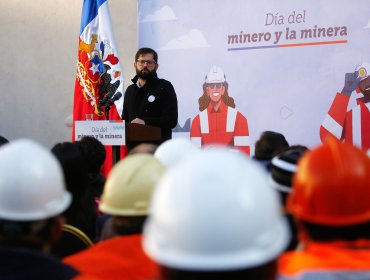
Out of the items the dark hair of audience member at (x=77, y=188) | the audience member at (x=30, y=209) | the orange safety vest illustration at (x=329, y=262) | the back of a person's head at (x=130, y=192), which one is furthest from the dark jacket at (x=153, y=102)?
the orange safety vest illustration at (x=329, y=262)

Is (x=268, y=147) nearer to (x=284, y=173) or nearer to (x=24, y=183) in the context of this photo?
(x=284, y=173)

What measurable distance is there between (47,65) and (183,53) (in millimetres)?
2093

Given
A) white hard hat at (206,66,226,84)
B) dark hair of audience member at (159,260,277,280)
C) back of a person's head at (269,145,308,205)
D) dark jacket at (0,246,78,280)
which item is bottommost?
dark jacket at (0,246,78,280)

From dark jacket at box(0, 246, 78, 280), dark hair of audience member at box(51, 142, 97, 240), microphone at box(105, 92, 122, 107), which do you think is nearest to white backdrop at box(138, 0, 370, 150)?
microphone at box(105, 92, 122, 107)

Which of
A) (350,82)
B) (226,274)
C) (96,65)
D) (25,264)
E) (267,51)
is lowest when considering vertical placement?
(25,264)

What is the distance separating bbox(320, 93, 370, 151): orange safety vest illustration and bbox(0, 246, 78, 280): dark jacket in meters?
4.15

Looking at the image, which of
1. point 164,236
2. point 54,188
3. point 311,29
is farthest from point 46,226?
point 311,29

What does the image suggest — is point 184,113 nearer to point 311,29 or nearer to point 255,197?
point 311,29

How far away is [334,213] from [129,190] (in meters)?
0.63

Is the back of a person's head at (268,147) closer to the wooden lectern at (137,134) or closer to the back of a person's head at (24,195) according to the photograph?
the wooden lectern at (137,134)

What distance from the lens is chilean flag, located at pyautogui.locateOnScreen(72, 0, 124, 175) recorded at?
5453 mm

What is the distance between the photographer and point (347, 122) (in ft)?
16.7

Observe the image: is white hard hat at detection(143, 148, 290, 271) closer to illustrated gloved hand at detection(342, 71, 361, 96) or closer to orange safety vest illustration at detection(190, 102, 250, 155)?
illustrated gloved hand at detection(342, 71, 361, 96)

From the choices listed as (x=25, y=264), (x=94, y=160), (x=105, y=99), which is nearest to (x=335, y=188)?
(x=25, y=264)
